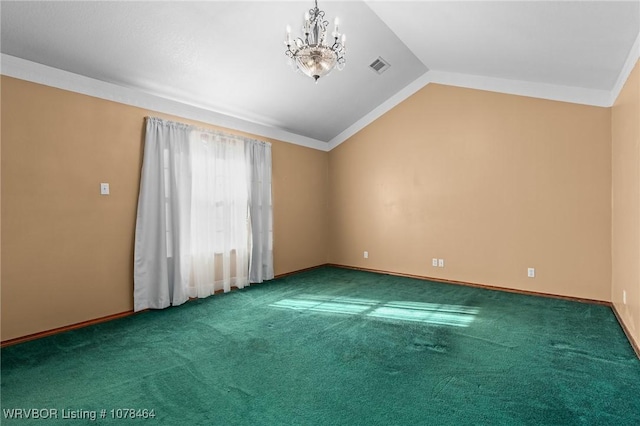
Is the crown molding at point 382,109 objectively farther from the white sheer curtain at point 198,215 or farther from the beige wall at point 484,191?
the white sheer curtain at point 198,215

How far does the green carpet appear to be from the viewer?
200 centimetres

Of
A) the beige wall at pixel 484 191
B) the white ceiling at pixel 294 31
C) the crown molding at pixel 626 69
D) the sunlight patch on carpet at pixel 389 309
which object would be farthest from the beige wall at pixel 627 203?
the sunlight patch on carpet at pixel 389 309

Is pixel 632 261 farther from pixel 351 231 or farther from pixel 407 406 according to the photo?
pixel 351 231

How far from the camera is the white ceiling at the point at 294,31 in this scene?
2857 millimetres

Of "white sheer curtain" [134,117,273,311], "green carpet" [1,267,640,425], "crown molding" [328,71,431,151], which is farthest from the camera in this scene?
"crown molding" [328,71,431,151]

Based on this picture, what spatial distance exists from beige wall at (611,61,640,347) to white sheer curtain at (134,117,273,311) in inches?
179

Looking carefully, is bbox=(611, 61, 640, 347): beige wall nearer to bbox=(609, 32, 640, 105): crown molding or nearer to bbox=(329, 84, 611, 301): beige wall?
bbox=(609, 32, 640, 105): crown molding

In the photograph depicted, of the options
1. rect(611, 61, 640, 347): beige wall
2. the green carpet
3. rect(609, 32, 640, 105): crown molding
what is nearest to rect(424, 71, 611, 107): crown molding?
rect(609, 32, 640, 105): crown molding

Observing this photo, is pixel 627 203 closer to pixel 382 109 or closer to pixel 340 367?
pixel 340 367

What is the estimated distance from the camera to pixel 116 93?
382cm

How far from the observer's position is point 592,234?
4199 millimetres

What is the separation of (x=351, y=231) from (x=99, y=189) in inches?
170

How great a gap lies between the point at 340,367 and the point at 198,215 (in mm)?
3011

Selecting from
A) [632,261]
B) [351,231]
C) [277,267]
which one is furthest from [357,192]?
[632,261]
